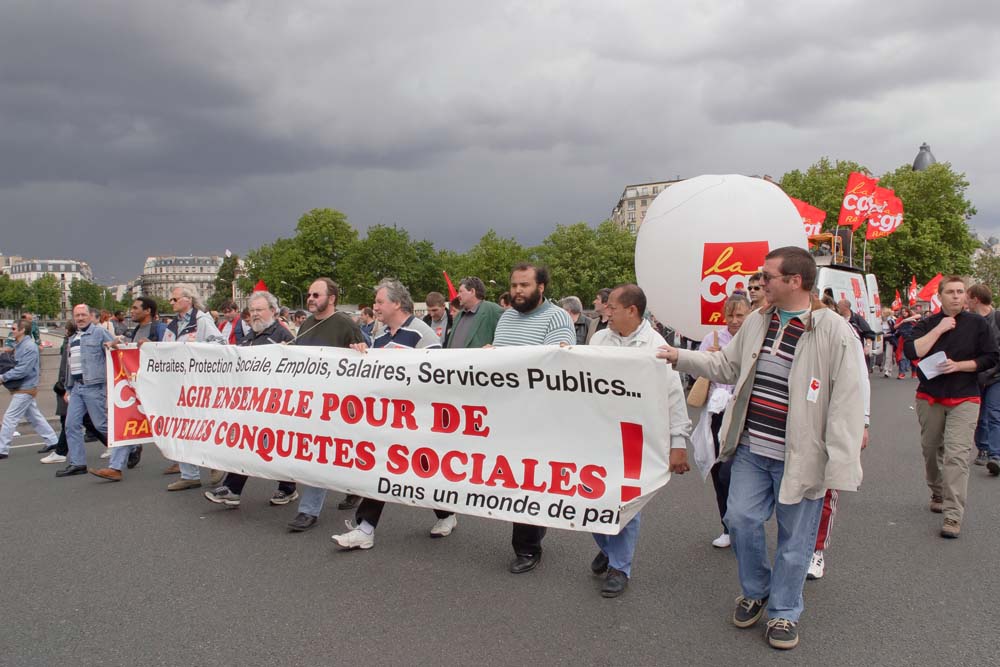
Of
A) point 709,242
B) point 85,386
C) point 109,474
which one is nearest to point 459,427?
point 709,242

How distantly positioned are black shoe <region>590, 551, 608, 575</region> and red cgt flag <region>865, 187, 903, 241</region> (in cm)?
2049

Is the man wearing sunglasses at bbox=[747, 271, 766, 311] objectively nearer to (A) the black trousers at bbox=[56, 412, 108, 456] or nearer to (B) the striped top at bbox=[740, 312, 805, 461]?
(B) the striped top at bbox=[740, 312, 805, 461]

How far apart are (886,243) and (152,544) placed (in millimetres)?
52108

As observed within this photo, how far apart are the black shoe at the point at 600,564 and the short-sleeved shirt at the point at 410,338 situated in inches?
74.2

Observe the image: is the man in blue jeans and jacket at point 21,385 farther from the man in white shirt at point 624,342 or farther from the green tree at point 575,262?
the green tree at point 575,262

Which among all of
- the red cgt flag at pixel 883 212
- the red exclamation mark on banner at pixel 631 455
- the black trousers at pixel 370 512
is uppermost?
the red cgt flag at pixel 883 212

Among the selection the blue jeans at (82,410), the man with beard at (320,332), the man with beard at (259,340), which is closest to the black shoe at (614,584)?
the man with beard at (320,332)

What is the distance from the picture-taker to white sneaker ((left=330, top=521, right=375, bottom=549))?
15.3 feet

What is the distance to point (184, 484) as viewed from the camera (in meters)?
6.50

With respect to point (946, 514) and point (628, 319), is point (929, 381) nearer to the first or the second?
point (946, 514)

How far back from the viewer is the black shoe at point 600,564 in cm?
420

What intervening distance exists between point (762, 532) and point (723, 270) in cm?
304

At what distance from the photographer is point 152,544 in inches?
193

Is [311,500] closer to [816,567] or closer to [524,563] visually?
[524,563]
